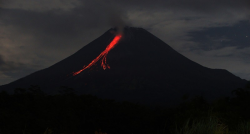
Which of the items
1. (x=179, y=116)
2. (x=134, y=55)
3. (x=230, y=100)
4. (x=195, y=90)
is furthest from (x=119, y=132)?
(x=134, y=55)

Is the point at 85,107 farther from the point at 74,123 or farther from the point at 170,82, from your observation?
the point at 170,82

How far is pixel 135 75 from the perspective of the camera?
127062 mm

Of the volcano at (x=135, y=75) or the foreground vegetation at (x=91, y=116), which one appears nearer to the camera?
the foreground vegetation at (x=91, y=116)

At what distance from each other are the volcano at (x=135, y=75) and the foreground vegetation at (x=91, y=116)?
84.0 metres

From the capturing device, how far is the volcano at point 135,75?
113188 millimetres

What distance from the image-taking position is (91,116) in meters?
18.3

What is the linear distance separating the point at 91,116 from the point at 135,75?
358ft

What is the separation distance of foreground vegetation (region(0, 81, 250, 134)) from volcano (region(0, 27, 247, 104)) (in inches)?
3306

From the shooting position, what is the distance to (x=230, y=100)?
23.0 m

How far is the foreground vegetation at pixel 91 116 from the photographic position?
43.9 feet

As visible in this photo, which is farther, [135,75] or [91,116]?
[135,75]

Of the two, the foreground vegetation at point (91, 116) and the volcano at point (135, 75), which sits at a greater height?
the volcano at point (135, 75)

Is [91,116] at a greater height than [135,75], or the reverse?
[135,75]

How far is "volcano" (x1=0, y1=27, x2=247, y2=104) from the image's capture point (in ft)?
371
